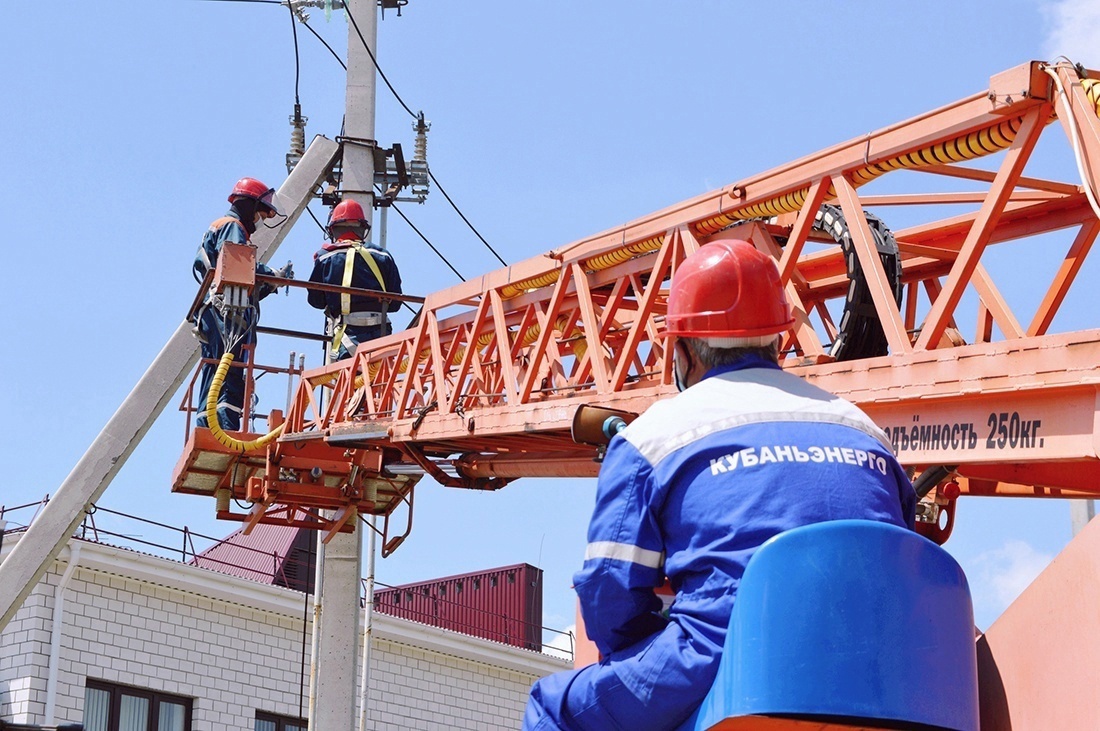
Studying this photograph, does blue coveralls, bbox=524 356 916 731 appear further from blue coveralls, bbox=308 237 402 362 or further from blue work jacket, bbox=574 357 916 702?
blue coveralls, bbox=308 237 402 362

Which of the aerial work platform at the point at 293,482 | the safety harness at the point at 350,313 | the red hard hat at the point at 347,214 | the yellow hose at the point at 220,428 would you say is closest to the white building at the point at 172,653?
the aerial work platform at the point at 293,482

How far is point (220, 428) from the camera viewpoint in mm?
13062

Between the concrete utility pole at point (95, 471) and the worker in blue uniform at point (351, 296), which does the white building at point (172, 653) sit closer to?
the concrete utility pole at point (95, 471)

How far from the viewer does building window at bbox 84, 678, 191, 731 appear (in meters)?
19.1

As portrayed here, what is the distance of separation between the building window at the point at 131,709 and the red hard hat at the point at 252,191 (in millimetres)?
7869

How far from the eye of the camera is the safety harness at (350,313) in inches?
545

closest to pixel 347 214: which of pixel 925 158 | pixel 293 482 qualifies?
pixel 293 482

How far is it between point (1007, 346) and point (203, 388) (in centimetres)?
894

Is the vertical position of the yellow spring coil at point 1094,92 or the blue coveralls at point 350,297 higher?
the blue coveralls at point 350,297

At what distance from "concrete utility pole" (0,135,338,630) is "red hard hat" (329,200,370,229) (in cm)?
110

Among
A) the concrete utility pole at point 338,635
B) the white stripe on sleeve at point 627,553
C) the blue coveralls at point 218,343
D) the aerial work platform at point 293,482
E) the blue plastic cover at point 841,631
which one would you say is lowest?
the blue plastic cover at point 841,631

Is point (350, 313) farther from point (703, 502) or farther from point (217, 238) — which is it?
point (703, 502)

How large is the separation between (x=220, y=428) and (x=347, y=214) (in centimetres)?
269

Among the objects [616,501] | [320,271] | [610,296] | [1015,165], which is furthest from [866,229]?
[320,271]
